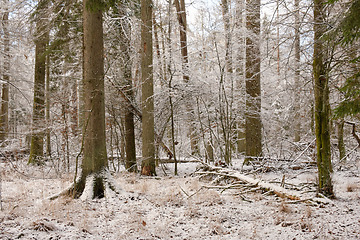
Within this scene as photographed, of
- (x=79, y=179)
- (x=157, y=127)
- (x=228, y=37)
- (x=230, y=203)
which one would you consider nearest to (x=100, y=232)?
(x=79, y=179)

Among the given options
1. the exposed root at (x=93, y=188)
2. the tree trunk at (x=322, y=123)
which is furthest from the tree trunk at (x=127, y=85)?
the tree trunk at (x=322, y=123)

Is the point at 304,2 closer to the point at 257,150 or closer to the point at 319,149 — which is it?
the point at 319,149

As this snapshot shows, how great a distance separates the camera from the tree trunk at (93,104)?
4.93 metres

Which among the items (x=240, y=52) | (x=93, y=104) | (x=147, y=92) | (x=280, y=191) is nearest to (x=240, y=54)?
(x=240, y=52)

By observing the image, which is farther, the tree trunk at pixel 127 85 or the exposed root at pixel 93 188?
the tree trunk at pixel 127 85

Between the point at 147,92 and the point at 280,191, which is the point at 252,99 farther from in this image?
the point at 280,191

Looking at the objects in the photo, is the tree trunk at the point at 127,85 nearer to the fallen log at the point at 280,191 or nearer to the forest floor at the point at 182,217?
the forest floor at the point at 182,217

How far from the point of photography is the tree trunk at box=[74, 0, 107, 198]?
16.2ft

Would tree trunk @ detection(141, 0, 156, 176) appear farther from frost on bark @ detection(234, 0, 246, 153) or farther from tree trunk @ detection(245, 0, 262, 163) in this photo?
tree trunk @ detection(245, 0, 262, 163)

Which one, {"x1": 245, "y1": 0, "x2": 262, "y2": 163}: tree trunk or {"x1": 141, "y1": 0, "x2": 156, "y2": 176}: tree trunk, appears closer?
{"x1": 141, "y1": 0, "x2": 156, "y2": 176}: tree trunk

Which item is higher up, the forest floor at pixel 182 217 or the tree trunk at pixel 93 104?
the tree trunk at pixel 93 104

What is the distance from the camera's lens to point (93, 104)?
496 centimetres

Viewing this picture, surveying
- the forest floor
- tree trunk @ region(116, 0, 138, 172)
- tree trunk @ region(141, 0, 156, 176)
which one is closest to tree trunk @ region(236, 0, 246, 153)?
tree trunk @ region(141, 0, 156, 176)

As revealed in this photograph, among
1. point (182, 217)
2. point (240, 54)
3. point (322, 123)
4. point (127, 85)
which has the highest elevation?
point (240, 54)
